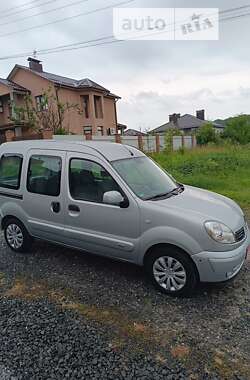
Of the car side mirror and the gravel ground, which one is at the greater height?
the car side mirror

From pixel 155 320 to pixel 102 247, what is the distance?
113 cm

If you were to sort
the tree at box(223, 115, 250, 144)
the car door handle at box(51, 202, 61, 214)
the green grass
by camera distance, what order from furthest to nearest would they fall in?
the tree at box(223, 115, 250, 144), the green grass, the car door handle at box(51, 202, 61, 214)

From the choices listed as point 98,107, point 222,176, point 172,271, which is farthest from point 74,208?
point 98,107

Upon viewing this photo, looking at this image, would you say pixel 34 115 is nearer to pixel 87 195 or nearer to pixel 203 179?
pixel 203 179

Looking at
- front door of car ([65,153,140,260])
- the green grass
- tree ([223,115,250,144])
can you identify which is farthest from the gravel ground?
tree ([223,115,250,144])

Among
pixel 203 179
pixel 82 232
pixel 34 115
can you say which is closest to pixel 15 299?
pixel 82 232

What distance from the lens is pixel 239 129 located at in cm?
3600

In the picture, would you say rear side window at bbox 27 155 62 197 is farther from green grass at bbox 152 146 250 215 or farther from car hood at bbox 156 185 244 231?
green grass at bbox 152 146 250 215

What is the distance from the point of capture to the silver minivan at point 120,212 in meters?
2.93

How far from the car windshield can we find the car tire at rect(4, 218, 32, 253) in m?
1.92

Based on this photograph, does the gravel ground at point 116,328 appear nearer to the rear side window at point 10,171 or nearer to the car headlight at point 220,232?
the car headlight at point 220,232

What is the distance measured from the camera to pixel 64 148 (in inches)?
150

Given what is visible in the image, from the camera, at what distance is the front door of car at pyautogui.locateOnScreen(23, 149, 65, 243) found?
380cm

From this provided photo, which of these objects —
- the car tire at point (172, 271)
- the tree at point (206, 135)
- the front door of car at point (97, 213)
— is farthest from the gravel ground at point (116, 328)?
the tree at point (206, 135)
